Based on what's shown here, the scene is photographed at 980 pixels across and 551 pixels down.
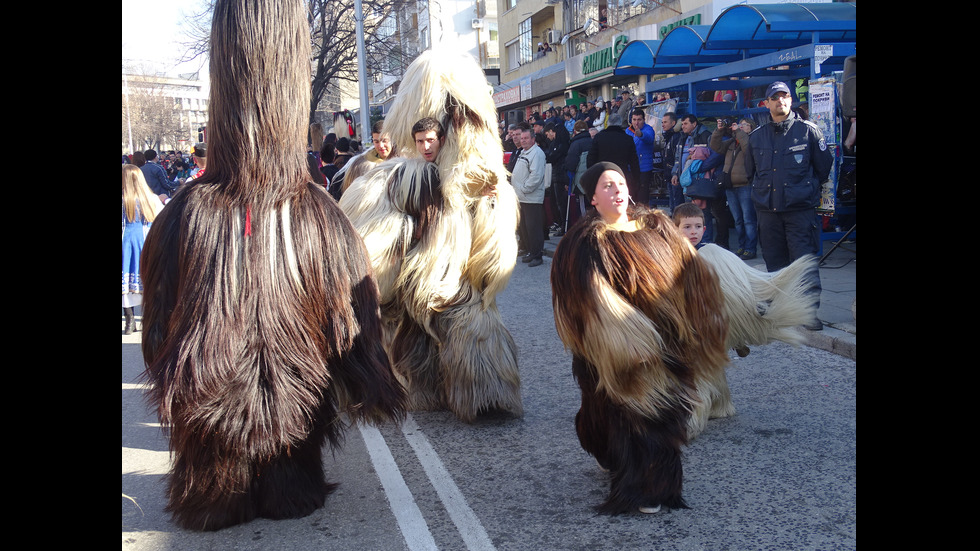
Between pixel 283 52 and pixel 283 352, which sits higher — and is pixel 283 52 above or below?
above

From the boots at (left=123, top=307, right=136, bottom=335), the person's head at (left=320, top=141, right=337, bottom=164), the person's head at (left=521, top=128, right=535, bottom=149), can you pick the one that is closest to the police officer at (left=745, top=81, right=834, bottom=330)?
the person's head at (left=521, top=128, right=535, bottom=149)

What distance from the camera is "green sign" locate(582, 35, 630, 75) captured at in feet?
68.4

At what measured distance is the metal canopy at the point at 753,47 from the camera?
964cm

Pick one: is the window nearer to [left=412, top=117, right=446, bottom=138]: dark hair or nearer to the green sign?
the green sign

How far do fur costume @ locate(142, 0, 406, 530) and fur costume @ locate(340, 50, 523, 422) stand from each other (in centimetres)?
141

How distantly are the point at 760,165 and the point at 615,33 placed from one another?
19.9 meters

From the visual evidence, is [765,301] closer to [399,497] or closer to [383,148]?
[399,497]

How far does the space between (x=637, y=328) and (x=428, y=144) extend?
208 centimetres

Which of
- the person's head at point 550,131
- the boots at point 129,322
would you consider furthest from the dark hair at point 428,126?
the person's head at point 550,131

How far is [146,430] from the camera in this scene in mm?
5371

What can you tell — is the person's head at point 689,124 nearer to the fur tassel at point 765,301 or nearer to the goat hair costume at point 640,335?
the fur tassel at point 765,301
